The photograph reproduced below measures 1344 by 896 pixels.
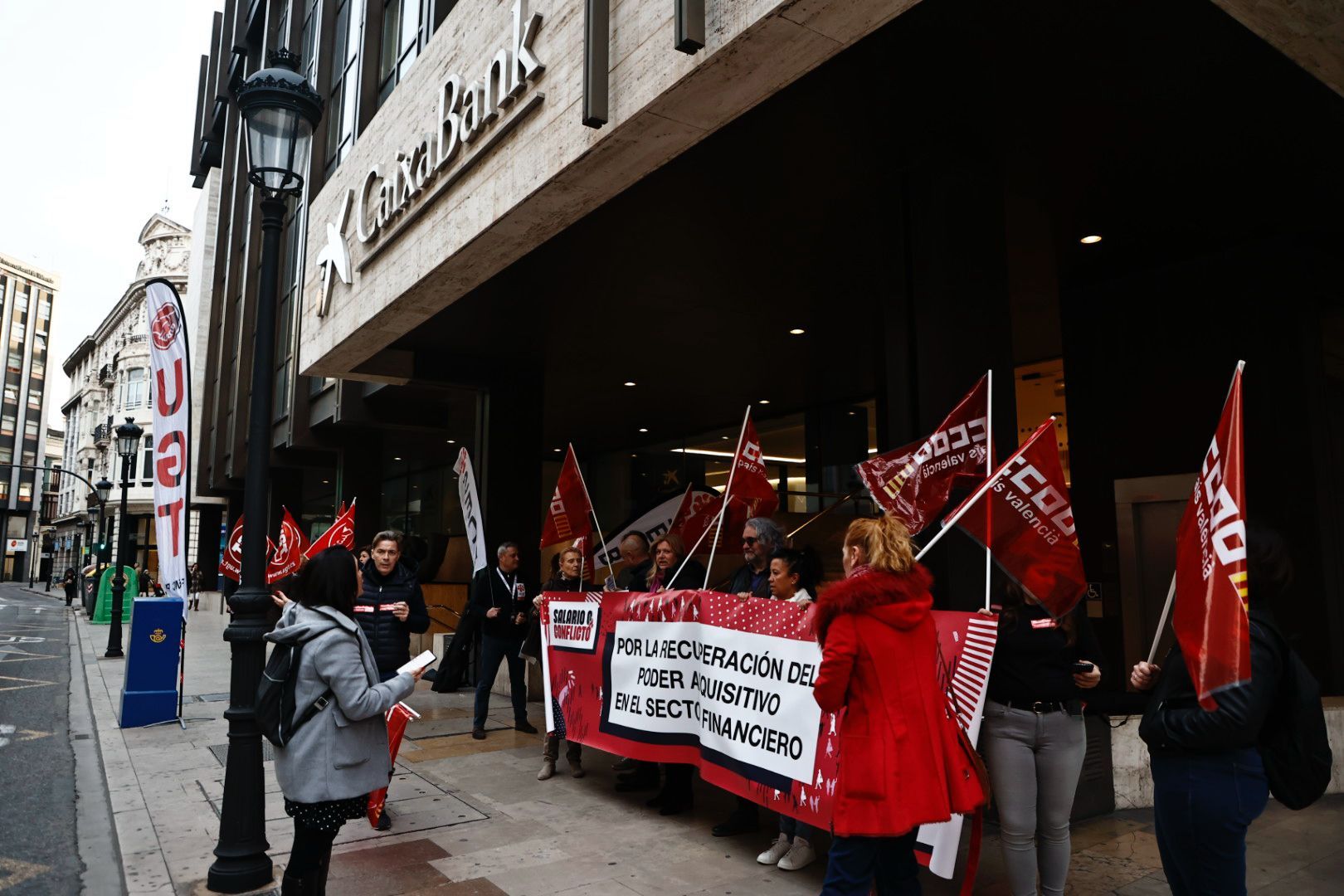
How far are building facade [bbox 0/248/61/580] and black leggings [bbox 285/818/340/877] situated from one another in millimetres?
119415

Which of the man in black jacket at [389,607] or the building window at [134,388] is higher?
the building window at [134,388]

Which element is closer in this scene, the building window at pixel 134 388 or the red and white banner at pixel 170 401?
the red and white banner at pixel 170 401

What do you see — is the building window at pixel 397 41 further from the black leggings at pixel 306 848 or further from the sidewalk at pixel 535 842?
the black leggings at pixel 306 848

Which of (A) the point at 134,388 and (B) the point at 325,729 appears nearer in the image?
(B) the point at 325,729

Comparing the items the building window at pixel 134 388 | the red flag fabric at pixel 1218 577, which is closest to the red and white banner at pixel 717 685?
the red flag fabric at pixel 1218 577

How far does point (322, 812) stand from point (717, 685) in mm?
2617

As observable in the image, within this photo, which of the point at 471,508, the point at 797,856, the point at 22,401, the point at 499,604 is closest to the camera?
the point at 797,856

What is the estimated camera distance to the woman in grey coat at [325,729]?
3.92 metres

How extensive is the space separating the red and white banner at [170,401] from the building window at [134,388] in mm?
71812

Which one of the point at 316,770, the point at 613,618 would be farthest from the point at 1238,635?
the point at 613,618

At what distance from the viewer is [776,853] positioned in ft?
17.9

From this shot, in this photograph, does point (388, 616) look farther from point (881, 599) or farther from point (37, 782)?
point (37, 782)

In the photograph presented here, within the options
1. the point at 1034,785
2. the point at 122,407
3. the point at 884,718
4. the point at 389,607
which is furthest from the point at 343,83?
the point at 122,407

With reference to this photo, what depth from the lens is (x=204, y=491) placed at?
34.3 metres
